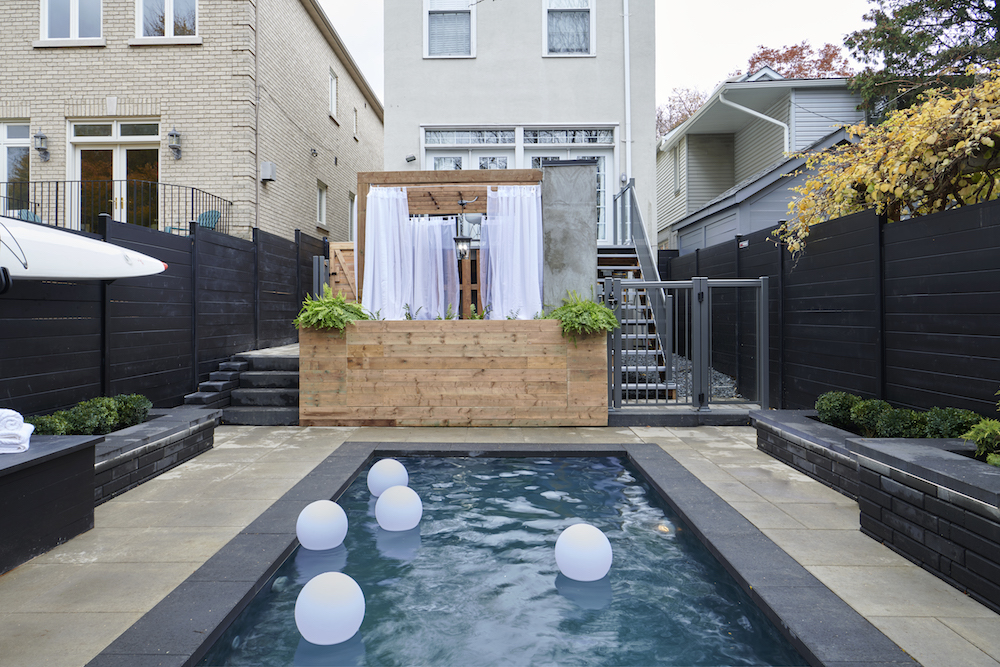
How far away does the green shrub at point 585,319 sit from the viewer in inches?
250

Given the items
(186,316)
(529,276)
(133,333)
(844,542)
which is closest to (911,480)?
(844,542)

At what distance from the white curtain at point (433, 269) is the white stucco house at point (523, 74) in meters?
3.81

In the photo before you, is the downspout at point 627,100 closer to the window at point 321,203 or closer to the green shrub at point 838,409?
the window at point 321,203

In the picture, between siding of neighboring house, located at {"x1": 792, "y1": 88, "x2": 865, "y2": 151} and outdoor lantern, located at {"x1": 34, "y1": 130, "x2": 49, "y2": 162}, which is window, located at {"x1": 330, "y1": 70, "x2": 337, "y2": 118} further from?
siding of neighboring house, located at {"x1": 792, "y1": 88, "x2": 865, "y2": 151}

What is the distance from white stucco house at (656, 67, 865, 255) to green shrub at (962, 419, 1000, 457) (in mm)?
7943

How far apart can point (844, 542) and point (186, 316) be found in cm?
705

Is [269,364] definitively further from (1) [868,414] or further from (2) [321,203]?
(2) [321,203]

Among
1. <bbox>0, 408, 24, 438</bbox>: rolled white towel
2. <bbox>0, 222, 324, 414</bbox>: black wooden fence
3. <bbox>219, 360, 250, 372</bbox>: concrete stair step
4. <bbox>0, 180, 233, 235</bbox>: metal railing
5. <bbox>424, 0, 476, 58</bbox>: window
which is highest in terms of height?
<bbox>424, 0, 476, 58</bbox>: window

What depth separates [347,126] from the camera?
51.7 feet

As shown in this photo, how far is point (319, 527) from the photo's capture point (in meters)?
3.23

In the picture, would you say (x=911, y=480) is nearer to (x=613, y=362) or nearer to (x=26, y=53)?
(x=613, y=362)

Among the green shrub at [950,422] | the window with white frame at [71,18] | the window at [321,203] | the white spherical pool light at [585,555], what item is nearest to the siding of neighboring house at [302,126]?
the window at [321,203]

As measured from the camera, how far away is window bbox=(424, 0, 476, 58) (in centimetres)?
1137

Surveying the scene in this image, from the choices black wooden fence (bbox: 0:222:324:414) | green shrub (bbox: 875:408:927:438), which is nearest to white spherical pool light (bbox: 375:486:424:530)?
black wooden fence (bbox: 0:222:324:414)
